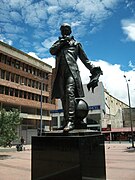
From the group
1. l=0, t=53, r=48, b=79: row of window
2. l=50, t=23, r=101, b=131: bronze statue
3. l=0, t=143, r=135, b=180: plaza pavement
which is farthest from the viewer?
l=0, t=53, r=48, b=79: row of window

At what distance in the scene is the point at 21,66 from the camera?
4638 cm

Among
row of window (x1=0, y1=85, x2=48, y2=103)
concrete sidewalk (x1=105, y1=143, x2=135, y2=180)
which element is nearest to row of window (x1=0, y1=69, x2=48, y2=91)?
row of window (x1=0, y1=85, x2=48, y2=103)

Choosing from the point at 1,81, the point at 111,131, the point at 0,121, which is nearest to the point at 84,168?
the point at 0,121

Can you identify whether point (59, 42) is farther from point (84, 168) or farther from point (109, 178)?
point (109, 178)

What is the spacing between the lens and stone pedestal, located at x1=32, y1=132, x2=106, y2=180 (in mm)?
5109

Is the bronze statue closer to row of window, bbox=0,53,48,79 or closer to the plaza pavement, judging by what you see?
the plaza pavement

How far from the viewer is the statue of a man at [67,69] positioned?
20.4 ft

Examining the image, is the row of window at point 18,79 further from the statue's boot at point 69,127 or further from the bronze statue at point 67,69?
the statue's boot at point 69,127

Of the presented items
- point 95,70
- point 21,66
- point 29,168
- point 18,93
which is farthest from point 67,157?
point 21,66

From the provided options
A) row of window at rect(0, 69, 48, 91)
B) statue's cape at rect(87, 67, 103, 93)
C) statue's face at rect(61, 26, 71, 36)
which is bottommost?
statue's cape at rect(87, 67, 103, 93)

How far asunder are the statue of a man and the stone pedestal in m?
0.68

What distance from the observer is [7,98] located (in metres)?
41.4

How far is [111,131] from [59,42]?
50992mm

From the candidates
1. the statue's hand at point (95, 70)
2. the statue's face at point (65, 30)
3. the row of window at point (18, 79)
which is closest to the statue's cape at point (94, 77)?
the statue's hand at point (95, 70)
